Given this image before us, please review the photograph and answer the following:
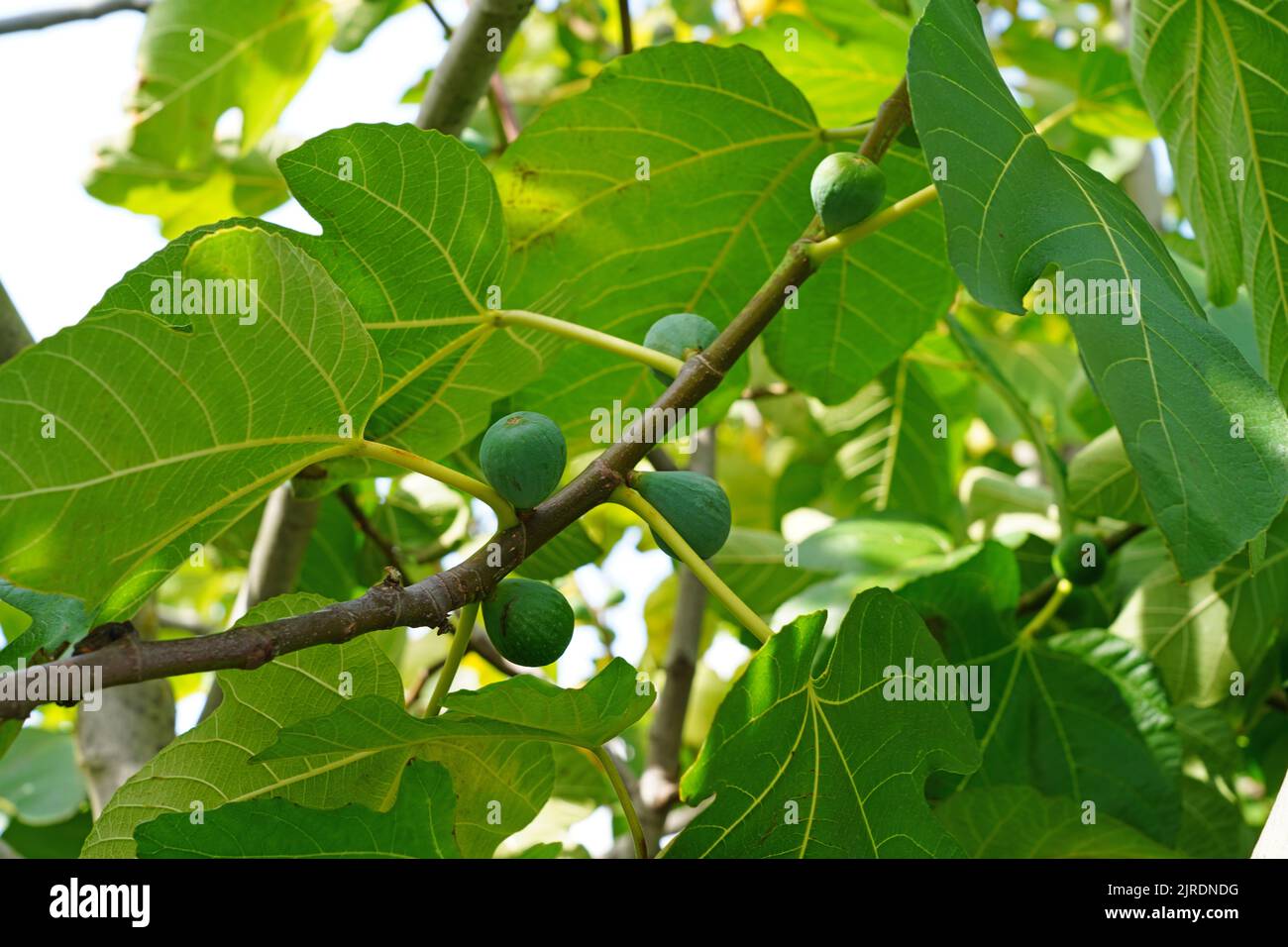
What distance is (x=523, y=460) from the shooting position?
0.95m

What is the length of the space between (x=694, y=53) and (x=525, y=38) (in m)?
2.49

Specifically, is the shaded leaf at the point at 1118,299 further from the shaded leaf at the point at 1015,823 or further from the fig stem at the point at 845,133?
the shaded leaf at the point at 1015,823

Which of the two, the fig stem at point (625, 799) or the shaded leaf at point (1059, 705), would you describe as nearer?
the fig stem at point (625, 799)

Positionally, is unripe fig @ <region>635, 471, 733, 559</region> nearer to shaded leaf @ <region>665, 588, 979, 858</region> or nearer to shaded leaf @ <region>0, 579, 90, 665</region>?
shaded leaf @ <region>665, 588, 979, 858</region>

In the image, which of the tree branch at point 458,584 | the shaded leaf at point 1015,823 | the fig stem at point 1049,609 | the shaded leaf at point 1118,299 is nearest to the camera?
the tree branch at point 458,584

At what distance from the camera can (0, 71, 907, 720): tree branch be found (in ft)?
2.40

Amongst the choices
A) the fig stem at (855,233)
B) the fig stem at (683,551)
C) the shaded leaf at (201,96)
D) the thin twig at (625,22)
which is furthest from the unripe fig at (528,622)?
the shaded leaf at (201,96)

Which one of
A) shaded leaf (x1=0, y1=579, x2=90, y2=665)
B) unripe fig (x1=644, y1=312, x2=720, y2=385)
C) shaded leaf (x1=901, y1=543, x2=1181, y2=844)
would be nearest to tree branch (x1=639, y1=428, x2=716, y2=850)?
shaded leaf (x1=901, y1=543, x2=1181, y2=844)

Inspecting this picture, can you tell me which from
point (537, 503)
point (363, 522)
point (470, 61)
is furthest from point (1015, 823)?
point (470, 61)

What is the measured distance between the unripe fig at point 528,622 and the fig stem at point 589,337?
0.77 ft

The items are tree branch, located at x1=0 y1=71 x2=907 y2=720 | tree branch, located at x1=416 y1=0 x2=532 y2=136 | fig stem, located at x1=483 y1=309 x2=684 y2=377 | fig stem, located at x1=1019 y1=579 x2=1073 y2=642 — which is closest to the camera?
tree branch, located at x1=0 y1=71 x2=907 y2=720

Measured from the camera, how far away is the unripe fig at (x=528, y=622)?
967 mm

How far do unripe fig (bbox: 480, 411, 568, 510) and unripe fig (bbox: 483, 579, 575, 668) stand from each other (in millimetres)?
72
